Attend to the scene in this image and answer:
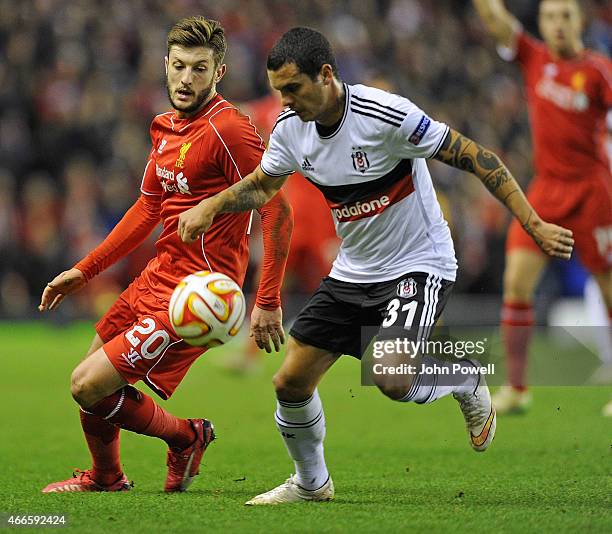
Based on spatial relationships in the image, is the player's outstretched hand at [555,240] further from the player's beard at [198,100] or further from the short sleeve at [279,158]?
the player's beard at [198,100]

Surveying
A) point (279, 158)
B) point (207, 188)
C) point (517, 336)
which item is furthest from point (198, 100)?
point (517, 336)

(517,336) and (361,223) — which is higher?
(361,223)

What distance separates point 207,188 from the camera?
5926 mm

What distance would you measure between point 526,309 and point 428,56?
13798 millimetres

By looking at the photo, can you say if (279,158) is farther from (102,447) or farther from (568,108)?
(568,108)

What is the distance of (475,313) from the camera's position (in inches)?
672

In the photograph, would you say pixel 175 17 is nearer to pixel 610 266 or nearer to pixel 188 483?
pixel 610 266

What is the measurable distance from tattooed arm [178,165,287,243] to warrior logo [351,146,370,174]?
0.38 m

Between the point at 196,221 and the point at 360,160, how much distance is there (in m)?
0.82

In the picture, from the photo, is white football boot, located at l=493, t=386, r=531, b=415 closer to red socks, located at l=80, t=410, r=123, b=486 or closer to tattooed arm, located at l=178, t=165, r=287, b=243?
red socks, located at l=80, t=410, r=123, b=486

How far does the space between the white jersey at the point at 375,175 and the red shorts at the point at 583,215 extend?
339cm

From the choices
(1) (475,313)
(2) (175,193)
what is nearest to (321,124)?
(2) (175,193)

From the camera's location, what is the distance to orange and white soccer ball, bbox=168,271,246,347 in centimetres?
535

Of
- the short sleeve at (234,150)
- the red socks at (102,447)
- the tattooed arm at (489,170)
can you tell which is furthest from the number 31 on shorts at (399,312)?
the red socks at (102,447)
